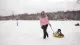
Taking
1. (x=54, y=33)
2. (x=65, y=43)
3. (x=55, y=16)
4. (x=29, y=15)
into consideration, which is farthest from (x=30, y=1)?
(x=65, y=43)

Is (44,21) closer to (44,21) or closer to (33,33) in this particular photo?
(44,21)

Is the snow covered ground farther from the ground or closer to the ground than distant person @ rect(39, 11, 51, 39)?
closer to the ground

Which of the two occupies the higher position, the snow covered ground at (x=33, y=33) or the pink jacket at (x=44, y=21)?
the pink jacket at (x=44, y=21)

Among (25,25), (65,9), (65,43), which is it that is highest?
(65,9)

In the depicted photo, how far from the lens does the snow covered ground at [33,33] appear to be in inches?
89.7

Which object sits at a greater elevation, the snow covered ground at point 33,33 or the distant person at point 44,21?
the distant person at point 44,21

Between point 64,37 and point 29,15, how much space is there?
21.3 inches

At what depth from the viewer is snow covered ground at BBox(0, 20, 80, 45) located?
2.28 m

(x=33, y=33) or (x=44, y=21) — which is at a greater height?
(x=44, y=21)

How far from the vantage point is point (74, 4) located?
91.0 inches

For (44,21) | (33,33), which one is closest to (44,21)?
(44,21)

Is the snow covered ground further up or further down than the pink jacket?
further down

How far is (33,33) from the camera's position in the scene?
7.62 feet

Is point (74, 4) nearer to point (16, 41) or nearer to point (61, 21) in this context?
point (61, 21)
